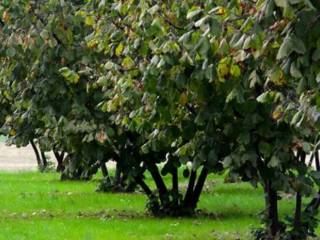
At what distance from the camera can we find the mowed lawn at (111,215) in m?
11.3

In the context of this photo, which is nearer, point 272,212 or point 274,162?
point 274,162

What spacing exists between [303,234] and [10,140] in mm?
5858

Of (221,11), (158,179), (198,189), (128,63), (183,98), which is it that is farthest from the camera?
(198,189)

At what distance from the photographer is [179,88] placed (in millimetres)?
7793

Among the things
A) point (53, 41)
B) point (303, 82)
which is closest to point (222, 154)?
point (53, 41)

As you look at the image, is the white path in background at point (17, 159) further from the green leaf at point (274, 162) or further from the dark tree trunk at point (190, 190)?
the green leaf at point (274, 162)

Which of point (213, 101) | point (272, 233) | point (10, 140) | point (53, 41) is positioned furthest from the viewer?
point (10, 140)

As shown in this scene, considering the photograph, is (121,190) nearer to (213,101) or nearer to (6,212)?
(6,212)

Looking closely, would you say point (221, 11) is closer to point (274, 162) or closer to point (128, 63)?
point (274, 162)

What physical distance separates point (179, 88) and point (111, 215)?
247 inches

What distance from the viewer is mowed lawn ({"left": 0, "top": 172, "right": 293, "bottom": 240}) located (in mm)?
11312

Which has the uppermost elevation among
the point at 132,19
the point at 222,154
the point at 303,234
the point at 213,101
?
the point at 132,19

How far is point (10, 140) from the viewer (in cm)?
1378

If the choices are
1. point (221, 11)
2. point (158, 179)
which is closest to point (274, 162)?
point (221, 11)
